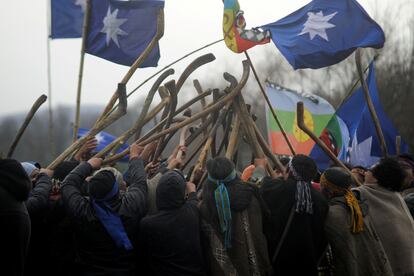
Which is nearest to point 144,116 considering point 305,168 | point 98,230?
point 98,230

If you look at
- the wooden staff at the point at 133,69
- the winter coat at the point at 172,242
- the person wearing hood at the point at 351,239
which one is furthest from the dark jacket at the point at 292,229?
the wooden staff at the point at 133,69

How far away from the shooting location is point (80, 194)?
11.5 ft

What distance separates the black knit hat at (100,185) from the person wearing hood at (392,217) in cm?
222

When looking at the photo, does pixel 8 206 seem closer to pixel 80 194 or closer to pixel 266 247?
pixel 80 194

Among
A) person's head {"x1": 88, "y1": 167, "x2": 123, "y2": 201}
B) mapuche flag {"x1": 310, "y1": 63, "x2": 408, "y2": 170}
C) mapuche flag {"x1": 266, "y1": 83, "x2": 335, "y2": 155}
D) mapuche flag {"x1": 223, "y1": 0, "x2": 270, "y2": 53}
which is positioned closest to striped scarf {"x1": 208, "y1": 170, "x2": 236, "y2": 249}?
person's head {"x1": 88, "y1": 167, "x2": 123, "y2": 201}

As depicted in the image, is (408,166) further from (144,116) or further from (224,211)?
(144,116)

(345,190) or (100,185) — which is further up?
(100,185)

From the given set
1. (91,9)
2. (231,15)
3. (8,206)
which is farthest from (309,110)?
(8,206)

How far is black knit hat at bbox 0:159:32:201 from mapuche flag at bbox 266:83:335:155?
473 centimetres

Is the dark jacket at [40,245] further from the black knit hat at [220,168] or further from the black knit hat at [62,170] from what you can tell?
the black knit hat at [220,168]

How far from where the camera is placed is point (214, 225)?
3.65m

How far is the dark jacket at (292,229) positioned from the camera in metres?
3.73

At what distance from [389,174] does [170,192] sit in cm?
207

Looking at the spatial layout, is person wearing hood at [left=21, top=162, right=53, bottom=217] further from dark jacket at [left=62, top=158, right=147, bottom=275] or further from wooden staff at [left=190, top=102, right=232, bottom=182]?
wooden staff at [left=190, top=102, right=232, bottom=182]
